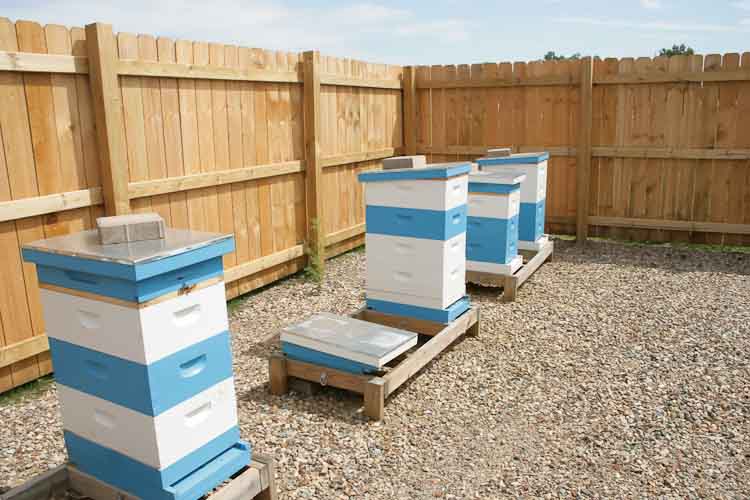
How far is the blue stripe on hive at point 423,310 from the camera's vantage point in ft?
16.5

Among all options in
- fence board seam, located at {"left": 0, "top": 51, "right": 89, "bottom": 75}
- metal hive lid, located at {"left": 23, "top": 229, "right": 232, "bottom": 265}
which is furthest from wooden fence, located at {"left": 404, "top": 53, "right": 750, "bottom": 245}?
metal hive lid, located at {"left": 23, "top": 229, "right": 232, "bottom": 265}

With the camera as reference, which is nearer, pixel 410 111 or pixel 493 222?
pixel 493 222

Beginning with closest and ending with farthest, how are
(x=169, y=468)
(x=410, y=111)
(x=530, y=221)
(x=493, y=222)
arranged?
(x=169, y=468) → (x=493, y=222) → (x=530, y=221) → (x=410, y=111)

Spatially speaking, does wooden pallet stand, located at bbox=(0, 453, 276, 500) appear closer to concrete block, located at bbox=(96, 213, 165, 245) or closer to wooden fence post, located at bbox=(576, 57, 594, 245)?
concrete block, located at bbox=(96, 213, 165, 245)

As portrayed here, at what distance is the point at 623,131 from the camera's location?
8969 mm

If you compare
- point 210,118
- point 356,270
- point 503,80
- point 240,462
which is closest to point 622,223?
point 503,80

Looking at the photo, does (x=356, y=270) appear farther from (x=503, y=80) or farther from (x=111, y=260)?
(x=111, y=260)

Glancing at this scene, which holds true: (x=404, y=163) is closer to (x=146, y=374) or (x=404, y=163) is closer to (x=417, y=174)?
(x=417, y=174)

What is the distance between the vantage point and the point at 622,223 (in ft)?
30.0

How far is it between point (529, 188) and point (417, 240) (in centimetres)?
295

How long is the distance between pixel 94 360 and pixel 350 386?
1.95 meters

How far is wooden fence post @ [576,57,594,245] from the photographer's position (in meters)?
8.88

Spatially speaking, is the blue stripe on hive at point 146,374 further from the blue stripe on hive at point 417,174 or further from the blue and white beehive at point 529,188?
the blue and white beehive at point 529,188

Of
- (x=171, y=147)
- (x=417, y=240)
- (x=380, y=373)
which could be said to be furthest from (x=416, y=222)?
(x=171, y=147)
